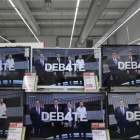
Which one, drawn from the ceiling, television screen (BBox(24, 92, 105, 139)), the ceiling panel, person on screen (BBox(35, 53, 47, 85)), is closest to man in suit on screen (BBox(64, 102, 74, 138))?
A: television screen (BBox(24, 92, 105, 139))

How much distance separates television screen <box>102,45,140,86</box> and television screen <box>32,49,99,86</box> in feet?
0.38

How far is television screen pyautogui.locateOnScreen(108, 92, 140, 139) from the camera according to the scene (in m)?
1.77

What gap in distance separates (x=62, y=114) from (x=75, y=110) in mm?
132

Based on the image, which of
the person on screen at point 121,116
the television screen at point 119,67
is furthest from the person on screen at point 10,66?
the person on screen at point 121,116

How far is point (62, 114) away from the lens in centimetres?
175

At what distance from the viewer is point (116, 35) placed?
13.6m

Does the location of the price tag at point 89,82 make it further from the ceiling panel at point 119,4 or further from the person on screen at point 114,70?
the ceiling panel at point 119,4

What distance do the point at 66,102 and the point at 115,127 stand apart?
541 mm

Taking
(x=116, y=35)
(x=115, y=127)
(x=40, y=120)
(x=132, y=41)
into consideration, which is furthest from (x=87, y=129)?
(x=116, y=35)

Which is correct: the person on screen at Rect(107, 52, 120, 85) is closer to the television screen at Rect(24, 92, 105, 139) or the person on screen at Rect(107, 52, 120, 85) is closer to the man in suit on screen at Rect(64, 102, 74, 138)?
the television screen at Rect(24, 92, 105, 139)

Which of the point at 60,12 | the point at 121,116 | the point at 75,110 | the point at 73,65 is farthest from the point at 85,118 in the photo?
the point at 60,12

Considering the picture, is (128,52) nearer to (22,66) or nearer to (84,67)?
(84,67)

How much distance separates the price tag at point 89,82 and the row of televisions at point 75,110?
0.19 meters

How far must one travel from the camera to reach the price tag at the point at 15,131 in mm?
1644
